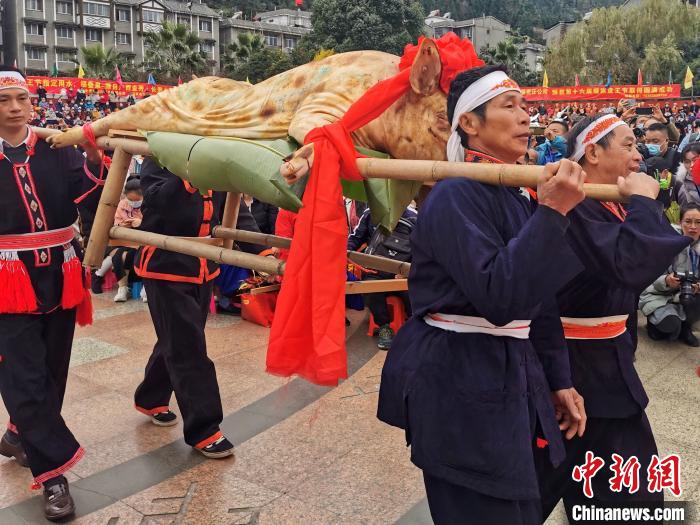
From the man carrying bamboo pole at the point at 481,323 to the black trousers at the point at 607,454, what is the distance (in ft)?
1.18

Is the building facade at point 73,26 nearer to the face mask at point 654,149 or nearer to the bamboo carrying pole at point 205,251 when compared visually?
the face mask at point 654,149

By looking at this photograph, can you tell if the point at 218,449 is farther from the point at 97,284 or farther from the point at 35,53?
the point at 35,53

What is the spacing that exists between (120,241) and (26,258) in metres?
0.43

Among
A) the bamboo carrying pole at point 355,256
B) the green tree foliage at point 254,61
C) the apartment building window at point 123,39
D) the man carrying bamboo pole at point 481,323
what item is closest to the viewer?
the man carrying bamboo pole at point 481,323

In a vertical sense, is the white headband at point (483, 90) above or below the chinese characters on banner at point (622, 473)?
above

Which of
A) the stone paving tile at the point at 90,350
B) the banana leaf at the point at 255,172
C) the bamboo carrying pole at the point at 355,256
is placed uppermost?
the banana leaf at the point at 255,172

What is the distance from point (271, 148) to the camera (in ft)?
7.36

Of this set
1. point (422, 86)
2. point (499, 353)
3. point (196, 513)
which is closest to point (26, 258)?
point (196, 513)

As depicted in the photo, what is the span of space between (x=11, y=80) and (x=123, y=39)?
174 ft

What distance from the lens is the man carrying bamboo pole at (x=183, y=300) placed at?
3352 mm

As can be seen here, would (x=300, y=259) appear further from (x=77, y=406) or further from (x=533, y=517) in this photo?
(x=77, y=406)

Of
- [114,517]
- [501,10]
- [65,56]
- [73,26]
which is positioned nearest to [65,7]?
[73,26]

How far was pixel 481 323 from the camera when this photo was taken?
171 centimetres

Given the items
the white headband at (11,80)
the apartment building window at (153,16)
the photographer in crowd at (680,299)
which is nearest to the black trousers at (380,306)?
the photographer in crowd at (680,299)
